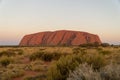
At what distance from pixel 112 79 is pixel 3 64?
13606 millimetres

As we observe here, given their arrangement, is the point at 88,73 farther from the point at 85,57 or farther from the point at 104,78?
the point at 85,57

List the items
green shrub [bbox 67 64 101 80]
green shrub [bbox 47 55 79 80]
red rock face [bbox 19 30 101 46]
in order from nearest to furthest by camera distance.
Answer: green shrub [bbox 67 64 101 80] < green shrub [bbox 47 55 79 80] < red rock face [bbox 19 30 101 46]

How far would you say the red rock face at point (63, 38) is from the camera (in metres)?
140

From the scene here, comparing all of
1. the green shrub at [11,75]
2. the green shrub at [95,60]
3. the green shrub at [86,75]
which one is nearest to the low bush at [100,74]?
the green shrub at [86,75]

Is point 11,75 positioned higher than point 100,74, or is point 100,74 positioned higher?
point 100,74

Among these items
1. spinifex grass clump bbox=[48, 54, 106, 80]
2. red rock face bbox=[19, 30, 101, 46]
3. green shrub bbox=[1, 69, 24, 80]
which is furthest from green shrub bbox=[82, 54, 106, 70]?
red rock face bbox=[19, 30, 101, 46]

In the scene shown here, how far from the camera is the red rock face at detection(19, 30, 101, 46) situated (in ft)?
460

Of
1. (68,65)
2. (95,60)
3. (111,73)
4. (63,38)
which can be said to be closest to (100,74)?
(111,73)

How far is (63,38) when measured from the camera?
14500 cm

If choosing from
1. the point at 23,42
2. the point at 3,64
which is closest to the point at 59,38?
the point at 23,42

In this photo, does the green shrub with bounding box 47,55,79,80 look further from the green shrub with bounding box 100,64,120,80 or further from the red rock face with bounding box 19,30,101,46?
the red rock face with bounding box 19,30,101,46

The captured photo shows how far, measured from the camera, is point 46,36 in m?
155

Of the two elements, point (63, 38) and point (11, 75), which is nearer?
point (11, 75)

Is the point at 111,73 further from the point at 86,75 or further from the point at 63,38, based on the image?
the point at 63,38
